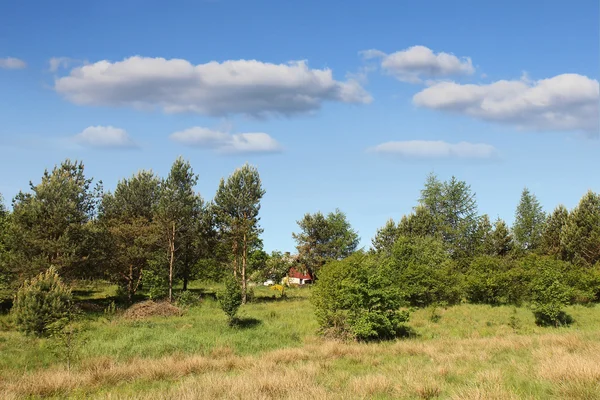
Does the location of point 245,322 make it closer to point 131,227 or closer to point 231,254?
point 231,254

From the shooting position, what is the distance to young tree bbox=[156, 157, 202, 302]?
3903 centimetres

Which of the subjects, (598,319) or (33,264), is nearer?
(598,319)

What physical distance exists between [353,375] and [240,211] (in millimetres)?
30880

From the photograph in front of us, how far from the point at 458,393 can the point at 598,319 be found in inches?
931

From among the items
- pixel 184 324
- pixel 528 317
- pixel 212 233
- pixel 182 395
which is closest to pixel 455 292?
pixel 528 317

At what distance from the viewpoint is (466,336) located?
76.3ft

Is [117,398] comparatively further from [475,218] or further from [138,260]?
[475,218]

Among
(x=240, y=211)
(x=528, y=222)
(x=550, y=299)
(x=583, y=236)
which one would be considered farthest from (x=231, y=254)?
(x=528, y=222)

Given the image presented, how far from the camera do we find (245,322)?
89.9 feet

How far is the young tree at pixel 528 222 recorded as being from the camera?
2790 inches

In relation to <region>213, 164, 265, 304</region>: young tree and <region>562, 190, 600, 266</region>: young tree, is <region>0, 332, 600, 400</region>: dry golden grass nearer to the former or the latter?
<region>213, 164, 265, 304</region>: young tree

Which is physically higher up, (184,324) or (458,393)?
(458,393)

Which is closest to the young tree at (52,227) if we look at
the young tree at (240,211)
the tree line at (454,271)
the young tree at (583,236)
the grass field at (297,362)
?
Result: the grass field at (297,362)

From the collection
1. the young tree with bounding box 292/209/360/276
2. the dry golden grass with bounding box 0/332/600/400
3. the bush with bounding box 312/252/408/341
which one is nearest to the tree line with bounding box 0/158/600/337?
the bush with bounding box 312/252/408/341
